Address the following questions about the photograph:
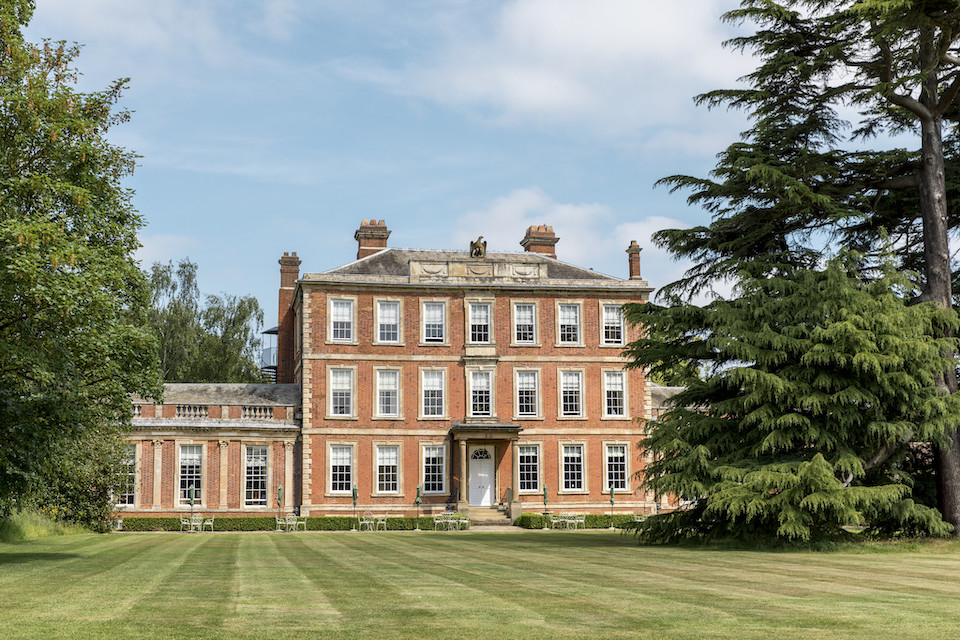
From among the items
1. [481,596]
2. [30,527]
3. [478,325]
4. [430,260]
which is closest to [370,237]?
[430,260]

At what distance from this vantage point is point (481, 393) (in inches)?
1671

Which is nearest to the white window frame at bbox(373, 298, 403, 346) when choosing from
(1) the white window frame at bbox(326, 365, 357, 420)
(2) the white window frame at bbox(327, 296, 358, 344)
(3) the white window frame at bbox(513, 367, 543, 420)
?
(2) the white window frame at bbox(327, 296, 358, 344)

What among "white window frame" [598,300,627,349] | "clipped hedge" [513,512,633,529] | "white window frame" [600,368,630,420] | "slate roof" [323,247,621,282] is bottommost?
"clipped hedge" [513,512,633,529]

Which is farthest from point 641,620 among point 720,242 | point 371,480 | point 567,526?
point 371,480

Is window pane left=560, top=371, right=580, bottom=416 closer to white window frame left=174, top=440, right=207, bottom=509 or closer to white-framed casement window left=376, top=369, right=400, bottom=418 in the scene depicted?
white-framed casement window left=376, top=369, right=400, bottom=418

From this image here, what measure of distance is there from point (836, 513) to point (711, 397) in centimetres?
426

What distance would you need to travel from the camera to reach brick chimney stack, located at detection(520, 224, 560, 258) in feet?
152

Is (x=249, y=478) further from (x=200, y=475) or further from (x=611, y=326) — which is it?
(x=611, y=326)

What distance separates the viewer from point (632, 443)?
43.0m

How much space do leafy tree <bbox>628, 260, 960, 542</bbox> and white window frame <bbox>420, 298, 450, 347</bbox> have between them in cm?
2093

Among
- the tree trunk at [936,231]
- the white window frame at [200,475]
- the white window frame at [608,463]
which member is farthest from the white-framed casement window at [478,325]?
the tree trunk at [936,231]

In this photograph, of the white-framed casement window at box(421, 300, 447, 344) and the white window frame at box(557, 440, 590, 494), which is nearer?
the white window frame at box(557, 440, 590, 494)

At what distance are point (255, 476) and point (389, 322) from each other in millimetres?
8330

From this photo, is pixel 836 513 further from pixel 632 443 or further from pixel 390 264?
pixel 390 264
